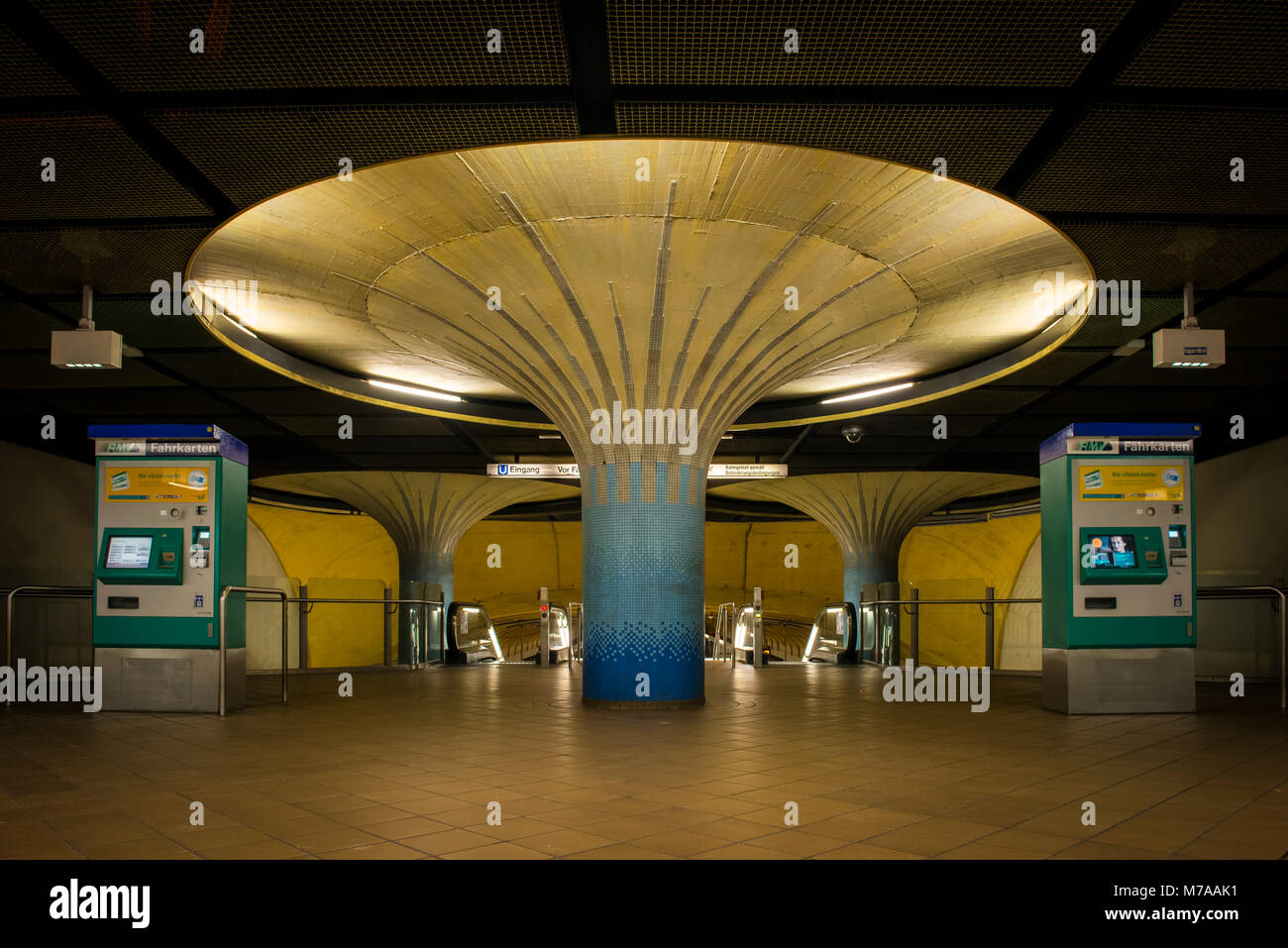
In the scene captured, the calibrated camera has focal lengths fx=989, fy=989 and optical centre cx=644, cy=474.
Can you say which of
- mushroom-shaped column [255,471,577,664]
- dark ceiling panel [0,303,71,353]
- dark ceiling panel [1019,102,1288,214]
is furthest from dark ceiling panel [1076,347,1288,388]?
mushroom-shaped column [255,471,577,664]

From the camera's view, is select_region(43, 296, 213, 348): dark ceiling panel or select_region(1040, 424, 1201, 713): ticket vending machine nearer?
select_region(43, 296, 213, 348): dark ceiling panel

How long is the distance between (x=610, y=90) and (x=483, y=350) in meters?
6.08

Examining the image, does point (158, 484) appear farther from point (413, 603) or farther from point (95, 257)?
point (413, 603)

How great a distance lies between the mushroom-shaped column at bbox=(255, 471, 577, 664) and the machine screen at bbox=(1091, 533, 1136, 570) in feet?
55.6

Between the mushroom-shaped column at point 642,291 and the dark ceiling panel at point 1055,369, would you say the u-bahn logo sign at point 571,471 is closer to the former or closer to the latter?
the mushroom-shaped column at point 642,291

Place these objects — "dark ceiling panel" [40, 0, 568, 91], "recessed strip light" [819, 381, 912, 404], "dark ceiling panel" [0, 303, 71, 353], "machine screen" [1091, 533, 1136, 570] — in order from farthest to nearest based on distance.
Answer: "recessed strip light" [819, 381, 912, 404] < "machine screen" [1091, 533, 1136, 570] < "dark ceiling panel" [0, 303, 71, 353] < "dark ceiling panel" [40, 0, 568, 91]

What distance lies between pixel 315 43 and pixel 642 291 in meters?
5.50

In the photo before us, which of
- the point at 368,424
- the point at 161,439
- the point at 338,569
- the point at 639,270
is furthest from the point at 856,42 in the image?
the point at 338,569

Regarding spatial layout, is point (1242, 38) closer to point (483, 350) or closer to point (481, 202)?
point (481, 202)

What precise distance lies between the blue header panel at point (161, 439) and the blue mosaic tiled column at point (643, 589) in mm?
4200

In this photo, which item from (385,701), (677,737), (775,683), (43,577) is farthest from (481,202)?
(43,577)

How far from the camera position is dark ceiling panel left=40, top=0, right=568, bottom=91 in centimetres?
490

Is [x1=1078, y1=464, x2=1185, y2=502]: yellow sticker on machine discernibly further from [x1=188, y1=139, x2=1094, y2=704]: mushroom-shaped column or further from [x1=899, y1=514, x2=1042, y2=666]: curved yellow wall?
[x1=899, y1=514, x2=1042, y2=666]: curved yellow wall
